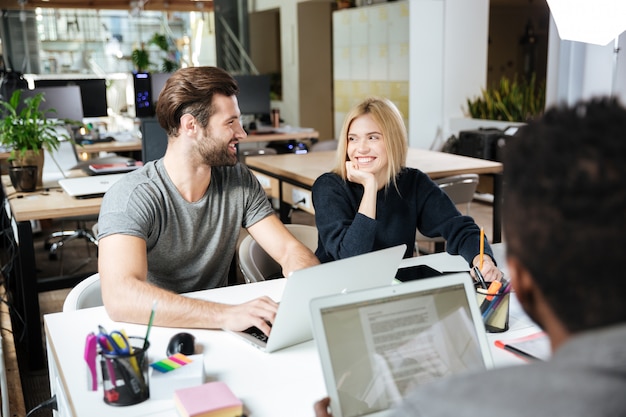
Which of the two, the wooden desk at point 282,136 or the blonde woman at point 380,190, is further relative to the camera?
the wooden desk at point 282,136

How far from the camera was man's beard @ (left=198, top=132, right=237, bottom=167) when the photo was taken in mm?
2145

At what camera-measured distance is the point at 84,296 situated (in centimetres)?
200

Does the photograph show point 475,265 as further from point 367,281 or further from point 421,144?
point 421,144

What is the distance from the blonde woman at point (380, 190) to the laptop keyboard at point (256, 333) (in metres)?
0.70

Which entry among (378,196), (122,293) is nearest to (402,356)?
(122,293)

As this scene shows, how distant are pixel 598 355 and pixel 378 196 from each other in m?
1.86

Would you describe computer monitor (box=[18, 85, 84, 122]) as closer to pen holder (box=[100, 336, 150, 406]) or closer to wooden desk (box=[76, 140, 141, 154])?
wooden desk (box=[76, 140, 141, 154])

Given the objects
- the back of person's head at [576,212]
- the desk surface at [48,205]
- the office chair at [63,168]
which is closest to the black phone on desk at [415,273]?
the back of person's head at [576,212]

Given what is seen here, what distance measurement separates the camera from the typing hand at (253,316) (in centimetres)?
161

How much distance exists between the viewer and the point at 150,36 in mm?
12977

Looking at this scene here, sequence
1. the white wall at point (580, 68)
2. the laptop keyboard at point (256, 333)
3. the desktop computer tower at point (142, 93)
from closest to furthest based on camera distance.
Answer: the laptop keyboard at point (256, 333), the white wall at point (580, 68), the desktop computer tower at point (142, 93)

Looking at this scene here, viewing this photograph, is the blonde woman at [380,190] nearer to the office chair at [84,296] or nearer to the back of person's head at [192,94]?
the back of person's head at [192,94]

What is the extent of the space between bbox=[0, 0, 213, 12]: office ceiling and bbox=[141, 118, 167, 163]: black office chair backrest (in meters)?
7.58

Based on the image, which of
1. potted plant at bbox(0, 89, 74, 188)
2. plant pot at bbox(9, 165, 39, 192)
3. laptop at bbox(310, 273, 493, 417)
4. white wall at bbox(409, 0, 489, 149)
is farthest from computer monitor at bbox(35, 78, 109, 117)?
laptop at bbox(310, 273, 493, 417)
